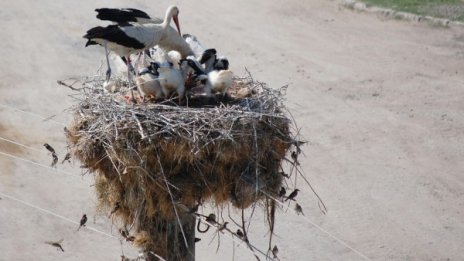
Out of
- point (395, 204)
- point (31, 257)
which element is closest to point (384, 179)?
point (395, 204)

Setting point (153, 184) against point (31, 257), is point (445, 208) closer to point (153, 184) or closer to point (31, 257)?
point (31, 257)

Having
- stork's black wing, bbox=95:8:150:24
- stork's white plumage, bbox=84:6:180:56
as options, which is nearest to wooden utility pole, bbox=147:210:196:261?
stork's white plumage, bbox=84:6:180:56

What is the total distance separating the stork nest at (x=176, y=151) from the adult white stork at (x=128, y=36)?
0.53 metres

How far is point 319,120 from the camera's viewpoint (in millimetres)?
15859

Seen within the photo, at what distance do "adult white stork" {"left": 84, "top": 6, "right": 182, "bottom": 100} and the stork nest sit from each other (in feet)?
1.73

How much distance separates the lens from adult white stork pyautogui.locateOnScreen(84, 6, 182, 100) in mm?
8227

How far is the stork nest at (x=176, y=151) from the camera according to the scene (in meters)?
7.21

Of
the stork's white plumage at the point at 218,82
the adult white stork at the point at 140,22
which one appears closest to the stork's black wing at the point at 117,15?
the adult white stork at the point at 140,22

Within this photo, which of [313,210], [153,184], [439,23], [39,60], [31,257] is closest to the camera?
[153,184]

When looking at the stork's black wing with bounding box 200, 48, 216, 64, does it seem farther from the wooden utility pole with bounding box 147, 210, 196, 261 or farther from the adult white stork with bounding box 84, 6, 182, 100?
the wooden utility pole with bounding box 147, 210, 196, 261

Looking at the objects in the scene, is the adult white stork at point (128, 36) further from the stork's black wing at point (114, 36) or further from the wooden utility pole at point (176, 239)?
the wooden utility pole at point (176, 239)

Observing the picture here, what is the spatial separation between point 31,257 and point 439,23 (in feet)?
35.9

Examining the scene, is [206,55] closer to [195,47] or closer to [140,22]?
[195,47]

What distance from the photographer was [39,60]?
58.6 feet
